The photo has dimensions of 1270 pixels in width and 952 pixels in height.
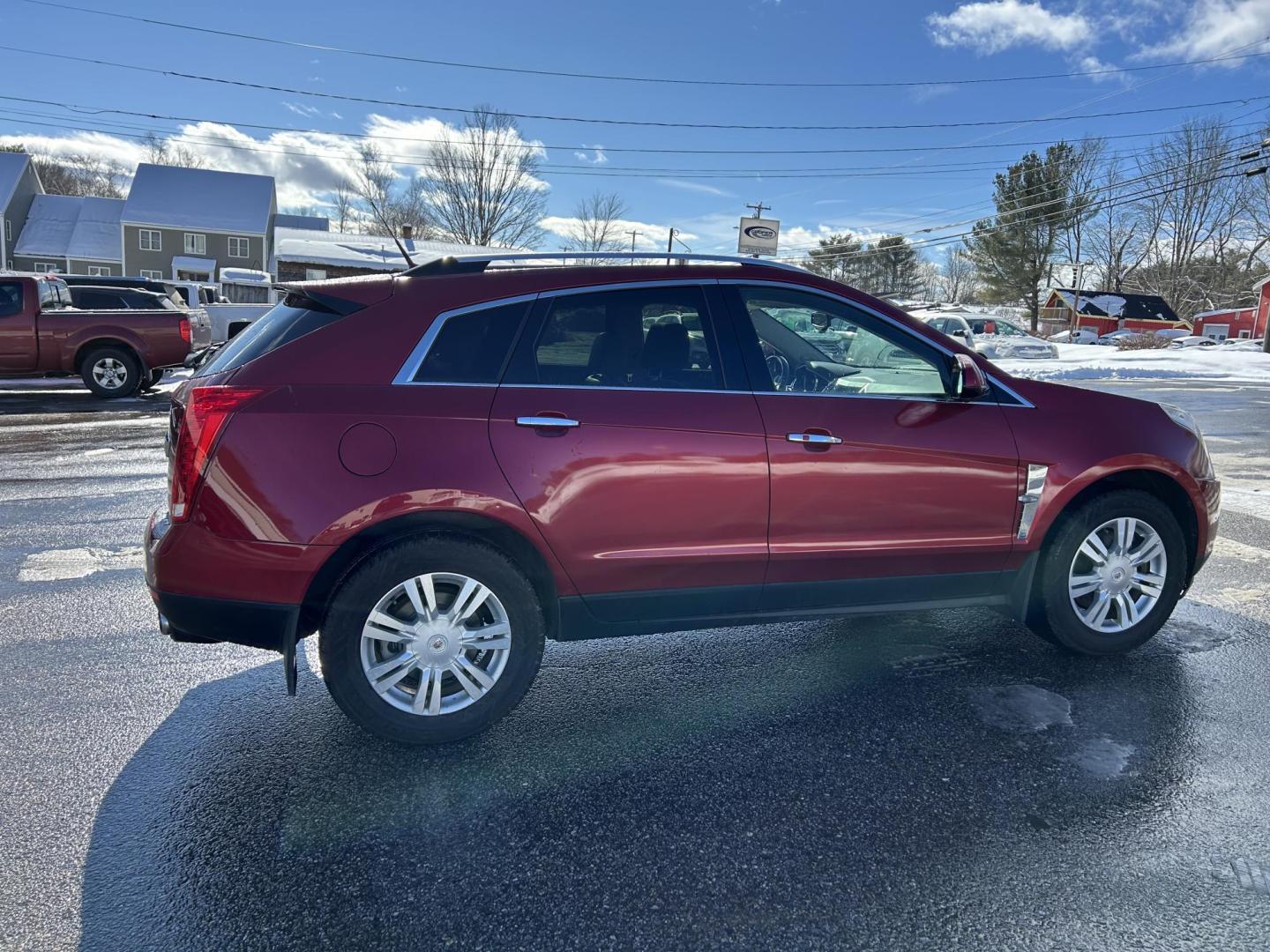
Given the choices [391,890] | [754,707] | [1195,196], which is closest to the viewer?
[391,890]

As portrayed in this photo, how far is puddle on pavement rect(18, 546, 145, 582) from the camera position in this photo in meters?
5.12

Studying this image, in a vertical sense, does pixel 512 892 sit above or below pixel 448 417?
below

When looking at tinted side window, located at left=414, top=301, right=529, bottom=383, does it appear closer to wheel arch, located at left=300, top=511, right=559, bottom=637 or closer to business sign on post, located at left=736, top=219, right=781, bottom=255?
wheel arch, located at left=300, top=511, right=559, bottom=637

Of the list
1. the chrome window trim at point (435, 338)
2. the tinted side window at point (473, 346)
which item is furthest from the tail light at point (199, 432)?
the tinted side window at point (473, 346)

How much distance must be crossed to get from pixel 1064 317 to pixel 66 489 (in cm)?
7600

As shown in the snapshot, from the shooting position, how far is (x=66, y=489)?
24.5ft

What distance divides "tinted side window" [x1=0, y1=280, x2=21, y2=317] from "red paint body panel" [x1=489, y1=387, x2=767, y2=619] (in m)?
13.3

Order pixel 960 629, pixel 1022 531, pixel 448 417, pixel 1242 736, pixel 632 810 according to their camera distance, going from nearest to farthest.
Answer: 1. pixel 632 810
2. pixel 448 417
3. pixel 1242 736
4. pixel 1022 531
5. pixel 960 629

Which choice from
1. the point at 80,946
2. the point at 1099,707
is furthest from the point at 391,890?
the point at 1099,707

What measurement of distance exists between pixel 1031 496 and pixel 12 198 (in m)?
62.3

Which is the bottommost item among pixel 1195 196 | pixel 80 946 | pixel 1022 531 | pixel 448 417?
pixel 80 946

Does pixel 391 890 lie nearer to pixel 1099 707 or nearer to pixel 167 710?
pixel 167 710

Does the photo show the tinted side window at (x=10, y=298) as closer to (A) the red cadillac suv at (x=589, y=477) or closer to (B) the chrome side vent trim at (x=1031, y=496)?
(A) the red cadillac suv at (x=589, y=477)

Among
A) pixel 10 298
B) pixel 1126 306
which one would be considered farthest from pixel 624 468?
pixel 1126 306
